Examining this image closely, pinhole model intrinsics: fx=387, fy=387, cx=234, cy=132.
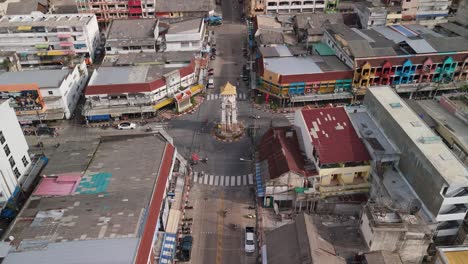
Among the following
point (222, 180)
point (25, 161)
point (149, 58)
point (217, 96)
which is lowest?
point (222, 180)

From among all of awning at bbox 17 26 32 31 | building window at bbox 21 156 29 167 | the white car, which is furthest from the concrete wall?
awning at bbox 17 26 32 31

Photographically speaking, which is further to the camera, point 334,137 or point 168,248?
point 334,137

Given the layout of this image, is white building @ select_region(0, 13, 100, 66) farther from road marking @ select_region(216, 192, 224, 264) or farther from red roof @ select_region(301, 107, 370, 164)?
red roof @ select_region(301, 107, 370, 164)

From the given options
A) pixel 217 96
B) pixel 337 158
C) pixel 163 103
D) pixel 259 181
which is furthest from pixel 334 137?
pixel 163 103

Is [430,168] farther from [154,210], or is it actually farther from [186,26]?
[186,26]

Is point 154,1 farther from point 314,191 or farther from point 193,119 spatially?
point 314,191

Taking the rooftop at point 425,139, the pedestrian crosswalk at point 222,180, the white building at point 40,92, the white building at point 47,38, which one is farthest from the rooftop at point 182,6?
the rooftop at point 425,139
